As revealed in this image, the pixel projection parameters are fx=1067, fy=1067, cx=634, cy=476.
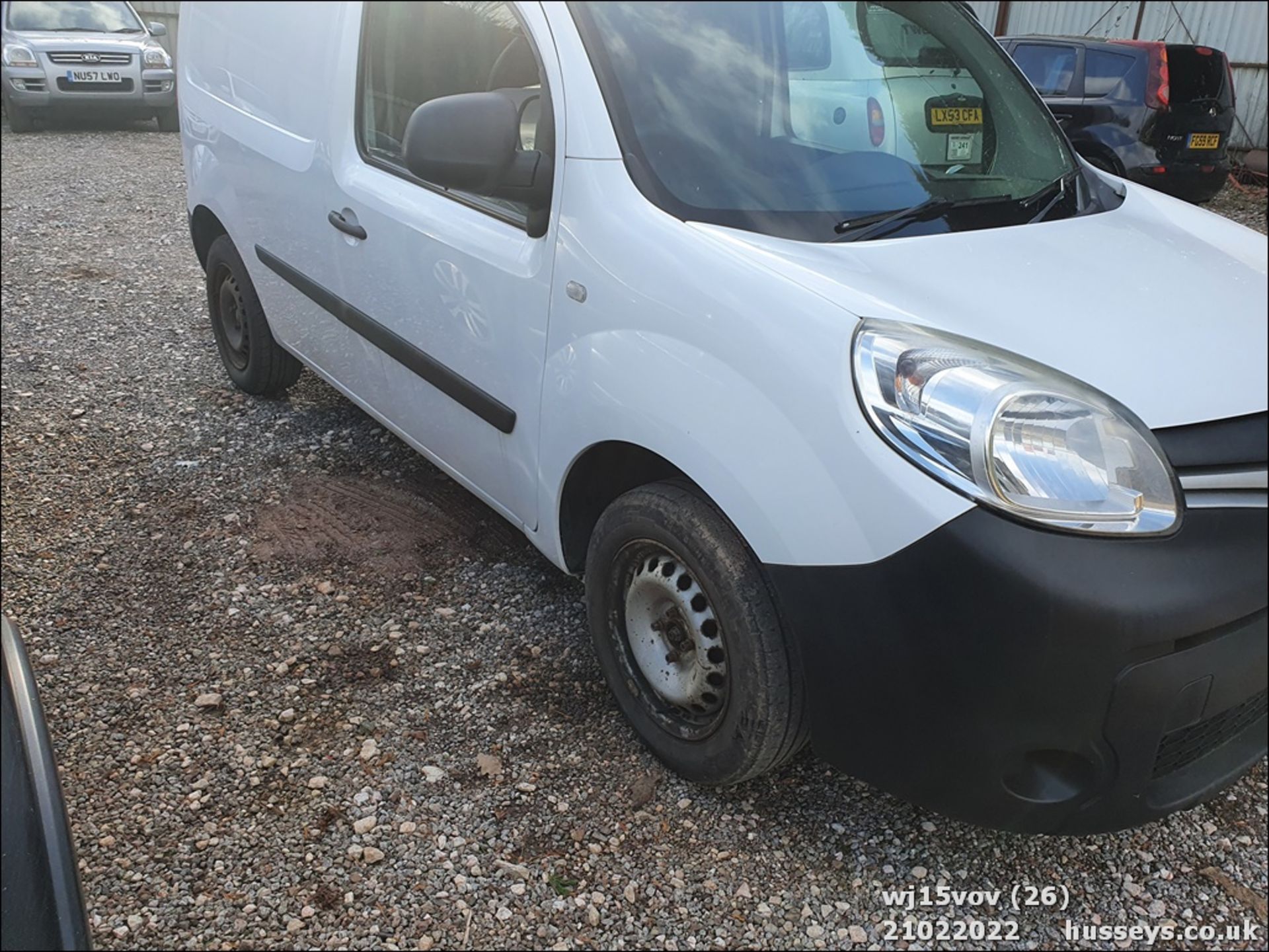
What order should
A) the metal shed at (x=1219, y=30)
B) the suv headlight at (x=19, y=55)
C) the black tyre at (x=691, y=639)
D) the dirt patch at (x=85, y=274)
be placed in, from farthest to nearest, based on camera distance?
the dirt patch at (x=85, y=274)
the suv headlight at (x=19, y=55)
the black tyre at (x=691, y=639)
the metal shed at (x=1219, y=30)

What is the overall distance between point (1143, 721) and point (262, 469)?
9.64 ft

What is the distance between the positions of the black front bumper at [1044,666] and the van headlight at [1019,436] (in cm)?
4

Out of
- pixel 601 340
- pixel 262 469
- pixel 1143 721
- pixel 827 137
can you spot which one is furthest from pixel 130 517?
pixel 1143 721

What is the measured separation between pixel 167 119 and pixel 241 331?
1.17 meters

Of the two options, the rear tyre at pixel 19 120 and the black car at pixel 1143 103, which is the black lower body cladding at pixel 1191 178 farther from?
the rear tyre at pixel 19 120

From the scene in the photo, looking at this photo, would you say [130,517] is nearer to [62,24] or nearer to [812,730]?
[62,24]

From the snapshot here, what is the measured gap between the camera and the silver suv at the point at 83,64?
2.65m

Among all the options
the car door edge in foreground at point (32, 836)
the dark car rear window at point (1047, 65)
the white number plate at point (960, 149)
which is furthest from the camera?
the white number plate at point (960, 149)

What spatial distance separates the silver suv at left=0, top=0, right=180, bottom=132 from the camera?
2646 mm

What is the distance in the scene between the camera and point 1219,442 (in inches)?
61.4

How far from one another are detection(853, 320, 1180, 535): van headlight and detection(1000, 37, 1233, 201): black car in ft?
1.82

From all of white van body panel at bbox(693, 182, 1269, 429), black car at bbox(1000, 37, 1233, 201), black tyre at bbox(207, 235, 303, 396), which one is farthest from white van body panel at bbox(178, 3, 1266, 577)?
black tyre at bbox(207, 235, 303, 396)

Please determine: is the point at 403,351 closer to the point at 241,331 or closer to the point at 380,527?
the point at 380,527

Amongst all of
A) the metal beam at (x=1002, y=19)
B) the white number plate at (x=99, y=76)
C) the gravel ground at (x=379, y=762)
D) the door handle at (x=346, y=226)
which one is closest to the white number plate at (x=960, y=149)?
the metal beam at (x=1002, y=19)
